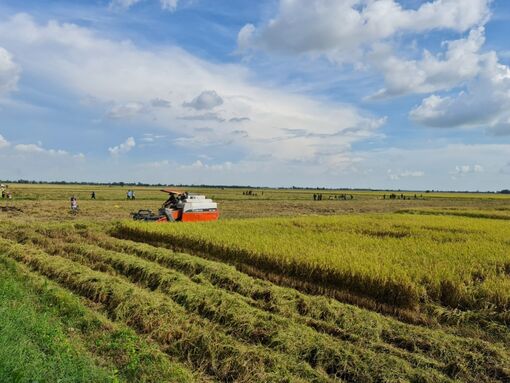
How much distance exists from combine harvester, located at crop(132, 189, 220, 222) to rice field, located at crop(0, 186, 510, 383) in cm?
623

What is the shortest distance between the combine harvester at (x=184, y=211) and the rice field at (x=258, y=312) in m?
6.23

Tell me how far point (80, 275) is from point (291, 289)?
476cm

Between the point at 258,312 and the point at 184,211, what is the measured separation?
1260 centimetres

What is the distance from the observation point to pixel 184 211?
19141mm

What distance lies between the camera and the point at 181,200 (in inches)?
786

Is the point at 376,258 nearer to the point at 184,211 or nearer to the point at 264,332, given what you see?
the point at 264,332

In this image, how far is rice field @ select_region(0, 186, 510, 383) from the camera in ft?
16.9

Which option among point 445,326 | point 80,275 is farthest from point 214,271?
point 445,326

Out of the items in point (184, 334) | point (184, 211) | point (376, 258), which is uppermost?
point (184, 211)

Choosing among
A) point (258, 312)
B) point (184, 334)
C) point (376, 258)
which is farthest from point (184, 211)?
point (184, 334)

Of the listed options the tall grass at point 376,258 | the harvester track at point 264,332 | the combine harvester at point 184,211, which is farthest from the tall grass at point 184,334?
the combine harvester at point 184,211

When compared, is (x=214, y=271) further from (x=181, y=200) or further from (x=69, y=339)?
(x=181, y=200)

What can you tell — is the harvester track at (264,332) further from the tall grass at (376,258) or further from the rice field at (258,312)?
the tall grass at (376,258)

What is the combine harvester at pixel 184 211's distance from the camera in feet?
62.5
